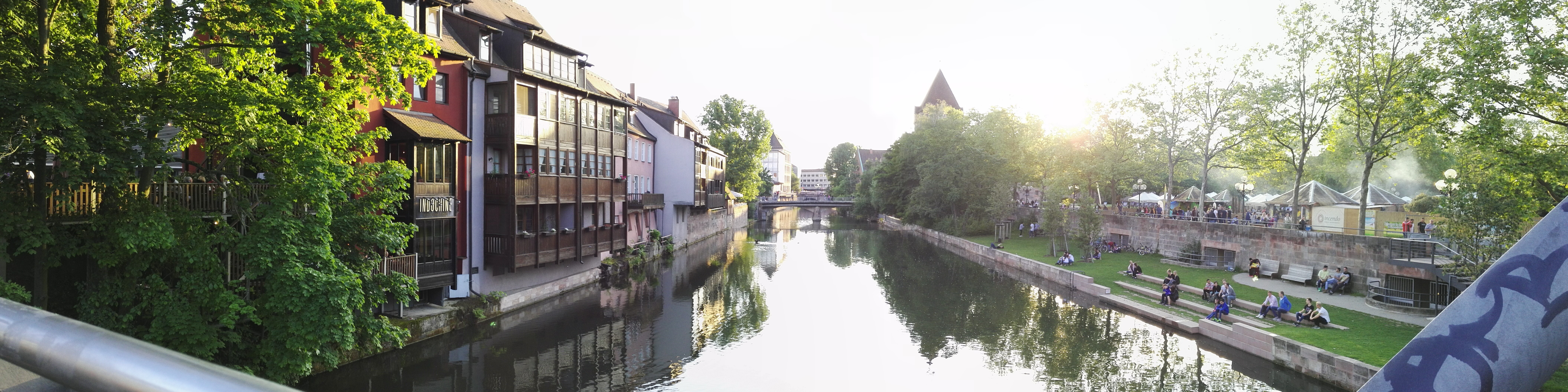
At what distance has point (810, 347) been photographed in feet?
72.7

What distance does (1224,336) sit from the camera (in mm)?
21906

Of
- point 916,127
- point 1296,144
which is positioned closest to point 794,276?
point 1296,144

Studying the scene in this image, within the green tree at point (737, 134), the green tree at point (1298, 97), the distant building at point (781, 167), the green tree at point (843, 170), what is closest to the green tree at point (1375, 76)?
the green tree at point (1298, 97)

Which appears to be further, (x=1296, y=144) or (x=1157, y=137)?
(x=1157, y=137)

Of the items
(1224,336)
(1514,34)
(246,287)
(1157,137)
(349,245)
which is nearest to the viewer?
(246,287)

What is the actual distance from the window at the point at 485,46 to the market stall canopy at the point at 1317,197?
3622cm

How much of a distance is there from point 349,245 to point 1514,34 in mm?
27452

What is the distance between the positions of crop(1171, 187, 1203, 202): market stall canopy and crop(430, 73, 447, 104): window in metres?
48.5

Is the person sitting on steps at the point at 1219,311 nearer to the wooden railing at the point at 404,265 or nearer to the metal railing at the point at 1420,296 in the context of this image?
the metal railing at the point at 1420,296

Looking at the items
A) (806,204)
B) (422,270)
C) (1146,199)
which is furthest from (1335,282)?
(806,204)

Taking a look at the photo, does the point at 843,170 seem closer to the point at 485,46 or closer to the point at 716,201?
the point at 716,201

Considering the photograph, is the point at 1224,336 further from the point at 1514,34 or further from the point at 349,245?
the point at 349,245

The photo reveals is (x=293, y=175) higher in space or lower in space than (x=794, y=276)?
higher

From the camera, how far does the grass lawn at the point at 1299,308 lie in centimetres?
1809
